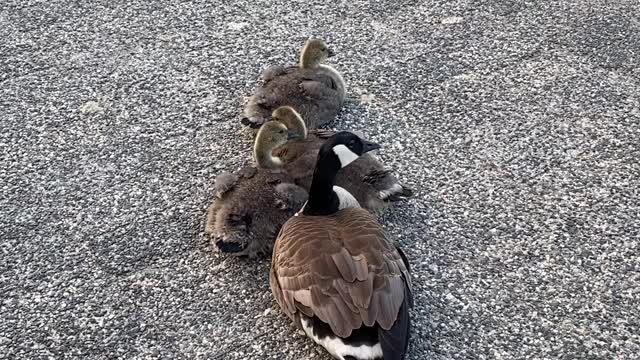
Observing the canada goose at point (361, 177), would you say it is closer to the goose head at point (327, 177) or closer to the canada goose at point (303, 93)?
the goose head at point (327, 177)

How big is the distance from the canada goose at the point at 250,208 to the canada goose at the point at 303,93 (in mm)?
774

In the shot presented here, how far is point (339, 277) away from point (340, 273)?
0.02 m

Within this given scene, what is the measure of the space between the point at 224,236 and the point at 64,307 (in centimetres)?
86

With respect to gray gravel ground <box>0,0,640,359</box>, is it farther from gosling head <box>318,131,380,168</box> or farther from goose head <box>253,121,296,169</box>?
gosling head <box>318,131,380,168</box>

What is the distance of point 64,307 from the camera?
388 centimetres

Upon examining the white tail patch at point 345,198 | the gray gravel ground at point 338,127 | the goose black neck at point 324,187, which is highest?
the goose black neck at point 324,187

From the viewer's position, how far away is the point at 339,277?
3.36 metres

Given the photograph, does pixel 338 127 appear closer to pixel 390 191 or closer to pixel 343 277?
pixel 390 191

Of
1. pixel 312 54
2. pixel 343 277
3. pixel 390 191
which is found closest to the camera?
pixel 343 277

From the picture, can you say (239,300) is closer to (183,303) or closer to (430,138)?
(183,303)

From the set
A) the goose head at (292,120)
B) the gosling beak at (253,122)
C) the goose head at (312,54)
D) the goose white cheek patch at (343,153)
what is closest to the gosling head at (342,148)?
the goose white cheek patch at (343,153)

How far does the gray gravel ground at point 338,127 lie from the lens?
3752 mm

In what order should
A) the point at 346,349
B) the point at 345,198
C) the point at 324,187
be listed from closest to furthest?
the point at 346,349
the point at 324,187
the point at 345,198

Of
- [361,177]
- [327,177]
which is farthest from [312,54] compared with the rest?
[327,177]
